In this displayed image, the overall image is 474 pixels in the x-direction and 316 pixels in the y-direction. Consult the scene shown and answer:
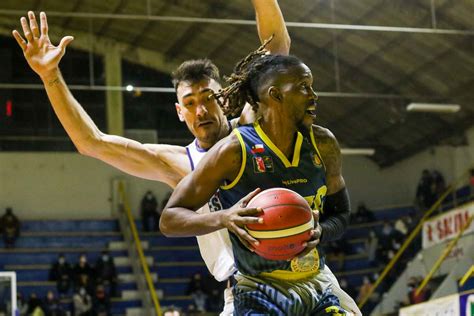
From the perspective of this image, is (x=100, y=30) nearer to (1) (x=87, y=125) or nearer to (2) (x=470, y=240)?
(2) (x=470, y=240)

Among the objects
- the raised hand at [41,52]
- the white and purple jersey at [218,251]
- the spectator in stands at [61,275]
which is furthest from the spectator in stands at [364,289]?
the raised hand at [41,52]

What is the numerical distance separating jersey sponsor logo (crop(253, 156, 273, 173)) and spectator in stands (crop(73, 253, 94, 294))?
57.7ft

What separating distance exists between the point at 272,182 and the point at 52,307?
54.7 ft

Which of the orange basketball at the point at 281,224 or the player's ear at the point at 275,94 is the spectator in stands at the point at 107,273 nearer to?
the player's ear at the point at 275,94

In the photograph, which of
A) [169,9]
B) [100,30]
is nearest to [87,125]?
[169,9]

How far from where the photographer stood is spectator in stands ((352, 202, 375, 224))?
25.2 metres

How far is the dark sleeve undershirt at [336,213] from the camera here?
4.07m

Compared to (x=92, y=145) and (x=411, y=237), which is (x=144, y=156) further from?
(x=411, y=237)

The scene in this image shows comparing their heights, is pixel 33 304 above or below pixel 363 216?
below

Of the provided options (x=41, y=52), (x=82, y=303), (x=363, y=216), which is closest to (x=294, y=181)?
(x=41, y=52)

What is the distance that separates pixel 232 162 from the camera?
3.84 metres

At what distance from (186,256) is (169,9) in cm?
685

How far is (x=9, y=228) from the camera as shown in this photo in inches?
899

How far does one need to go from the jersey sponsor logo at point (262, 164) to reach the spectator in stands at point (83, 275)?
57.7 feet
